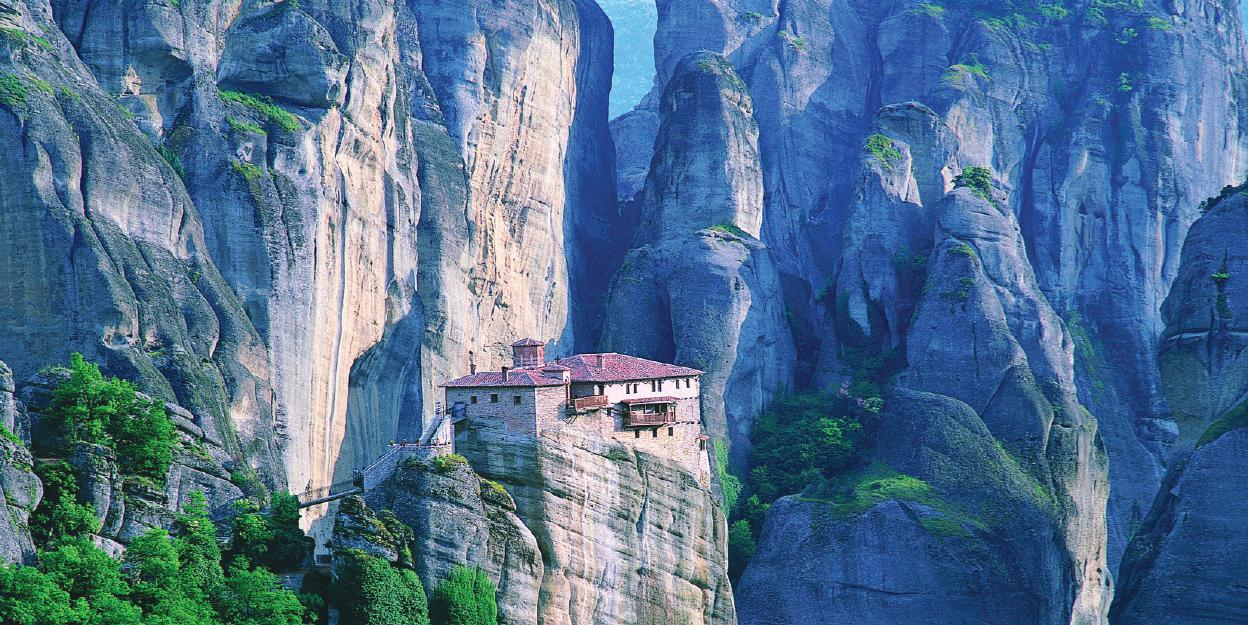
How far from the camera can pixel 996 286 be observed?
334ft

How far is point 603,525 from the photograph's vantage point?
225 feet

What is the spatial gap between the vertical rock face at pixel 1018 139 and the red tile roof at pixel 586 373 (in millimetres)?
30819

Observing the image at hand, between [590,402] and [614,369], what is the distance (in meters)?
4.01

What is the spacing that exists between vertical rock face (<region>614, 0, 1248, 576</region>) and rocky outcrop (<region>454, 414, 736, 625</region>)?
112 feet

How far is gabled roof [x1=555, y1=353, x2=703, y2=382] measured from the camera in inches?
2820

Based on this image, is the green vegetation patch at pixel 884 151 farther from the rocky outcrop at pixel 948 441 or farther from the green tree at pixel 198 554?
the green tree at pixel 198 554

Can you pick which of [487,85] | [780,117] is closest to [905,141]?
[780,117]

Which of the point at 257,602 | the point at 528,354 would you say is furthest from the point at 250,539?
the point at 528,354

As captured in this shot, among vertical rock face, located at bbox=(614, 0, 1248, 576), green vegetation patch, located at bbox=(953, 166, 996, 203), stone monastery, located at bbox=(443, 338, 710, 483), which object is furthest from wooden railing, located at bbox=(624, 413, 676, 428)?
green vegetation patch, located at bbox=(953, 166, 996, 203)

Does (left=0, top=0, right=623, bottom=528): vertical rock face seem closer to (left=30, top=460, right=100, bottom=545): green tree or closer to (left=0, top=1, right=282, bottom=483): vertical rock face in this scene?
(left=0, top=1, right=282, bottom=483): vertical rock face

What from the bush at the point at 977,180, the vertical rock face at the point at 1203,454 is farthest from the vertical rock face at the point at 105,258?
the bush at the point at 977,180

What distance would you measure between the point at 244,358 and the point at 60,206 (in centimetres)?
Answer: 1070

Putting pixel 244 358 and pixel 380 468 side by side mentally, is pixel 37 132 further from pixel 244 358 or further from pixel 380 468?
pixel 380 468

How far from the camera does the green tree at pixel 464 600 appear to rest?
60.6 metres
